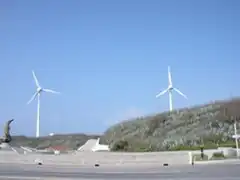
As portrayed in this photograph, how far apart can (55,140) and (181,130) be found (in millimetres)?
38651

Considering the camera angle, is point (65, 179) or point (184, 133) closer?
point (65, 179)

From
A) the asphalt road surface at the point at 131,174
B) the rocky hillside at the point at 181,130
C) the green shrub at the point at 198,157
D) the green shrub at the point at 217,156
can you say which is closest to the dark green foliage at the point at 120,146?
the rocky hillside at the point at 181,130

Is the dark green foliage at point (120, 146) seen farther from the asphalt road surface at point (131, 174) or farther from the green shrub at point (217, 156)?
the asphalt road surface at point (131, 174)

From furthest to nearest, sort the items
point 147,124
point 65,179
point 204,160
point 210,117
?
point 147,124, point 210,117, point 204,160, point 65,179

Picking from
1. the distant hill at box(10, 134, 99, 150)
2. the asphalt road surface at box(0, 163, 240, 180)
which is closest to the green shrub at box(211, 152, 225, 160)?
the asphalt road surface at box(0, 163, 240, 180)

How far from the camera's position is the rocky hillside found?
167ft

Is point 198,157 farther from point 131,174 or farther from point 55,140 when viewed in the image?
point 55,140

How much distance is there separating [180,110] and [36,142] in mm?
28650

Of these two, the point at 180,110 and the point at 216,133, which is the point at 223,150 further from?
the point at 180,110

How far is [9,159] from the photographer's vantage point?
1569 inches

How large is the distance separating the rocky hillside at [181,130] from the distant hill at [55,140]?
12.9 metres

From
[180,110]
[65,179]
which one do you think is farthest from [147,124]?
[65,179]

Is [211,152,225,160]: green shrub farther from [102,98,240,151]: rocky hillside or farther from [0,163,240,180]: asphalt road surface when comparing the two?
[0,163,240,180]: asphalt road surface

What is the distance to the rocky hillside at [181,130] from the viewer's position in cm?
5096
